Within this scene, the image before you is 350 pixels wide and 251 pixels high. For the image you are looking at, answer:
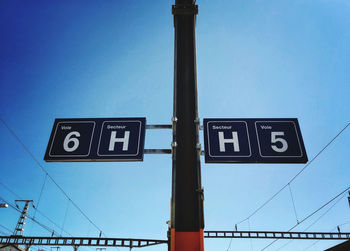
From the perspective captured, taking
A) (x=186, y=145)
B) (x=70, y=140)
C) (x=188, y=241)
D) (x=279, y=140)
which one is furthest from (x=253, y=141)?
(x=70, y=140)

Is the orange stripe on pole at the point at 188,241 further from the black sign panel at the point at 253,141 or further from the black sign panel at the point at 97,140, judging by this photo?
the black sign panel at the point at 97,140

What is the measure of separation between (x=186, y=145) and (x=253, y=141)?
0.94m

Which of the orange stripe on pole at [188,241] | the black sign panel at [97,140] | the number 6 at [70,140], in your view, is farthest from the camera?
the number 6 at [70,140]

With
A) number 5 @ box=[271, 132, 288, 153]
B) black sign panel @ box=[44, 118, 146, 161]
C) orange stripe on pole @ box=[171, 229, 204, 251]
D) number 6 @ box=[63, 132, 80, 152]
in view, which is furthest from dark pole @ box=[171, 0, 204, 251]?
number 6 @ box=[63, 132, 80, 152]

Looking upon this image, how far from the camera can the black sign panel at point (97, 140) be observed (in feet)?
10.4

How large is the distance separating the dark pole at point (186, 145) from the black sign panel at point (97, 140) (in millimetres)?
582

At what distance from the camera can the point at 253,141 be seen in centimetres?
314

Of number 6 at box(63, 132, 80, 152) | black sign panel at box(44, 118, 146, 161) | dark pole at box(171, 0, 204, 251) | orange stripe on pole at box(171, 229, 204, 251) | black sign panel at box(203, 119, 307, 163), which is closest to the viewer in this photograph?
orange stripe on pole at box(171, 229, 204, 251)

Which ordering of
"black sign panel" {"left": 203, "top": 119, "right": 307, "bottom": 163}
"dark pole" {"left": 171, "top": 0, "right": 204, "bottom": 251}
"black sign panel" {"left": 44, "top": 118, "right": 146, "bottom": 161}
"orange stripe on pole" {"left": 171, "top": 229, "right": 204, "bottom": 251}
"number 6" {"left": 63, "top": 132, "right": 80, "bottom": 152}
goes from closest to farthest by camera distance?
"orange stripe on pole" {"left": 171, "top": 229, "right": 204, "bottom": 251} < "dark pole" {"left": 171, "top": 0, "right": 204, "bottom": 251} < "black sign panel" {"left": 203, "top": 119, "right": 307, "bottom": 163} < "black sign panel" {"left": 44, "top": 118, "right": 146, "bottom": 161} < "number 6" {"left": 63, "top": 132, "right": 80, "bottom": 152}

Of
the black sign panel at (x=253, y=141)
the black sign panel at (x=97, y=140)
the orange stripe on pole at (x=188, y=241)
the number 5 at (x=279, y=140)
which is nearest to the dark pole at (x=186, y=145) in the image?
the orange stripe on pole at (x=188, y=241)

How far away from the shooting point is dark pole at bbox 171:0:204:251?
252 centimetres

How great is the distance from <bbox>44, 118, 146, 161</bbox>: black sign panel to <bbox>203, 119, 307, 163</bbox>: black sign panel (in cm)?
102

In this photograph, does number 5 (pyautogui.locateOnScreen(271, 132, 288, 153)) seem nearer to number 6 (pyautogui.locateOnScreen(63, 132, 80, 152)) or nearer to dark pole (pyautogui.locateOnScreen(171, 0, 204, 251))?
dark pole (pyautogui.locateOnScreen(171, 0, 204, 251))

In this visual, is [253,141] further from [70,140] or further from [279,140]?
[70,140]
